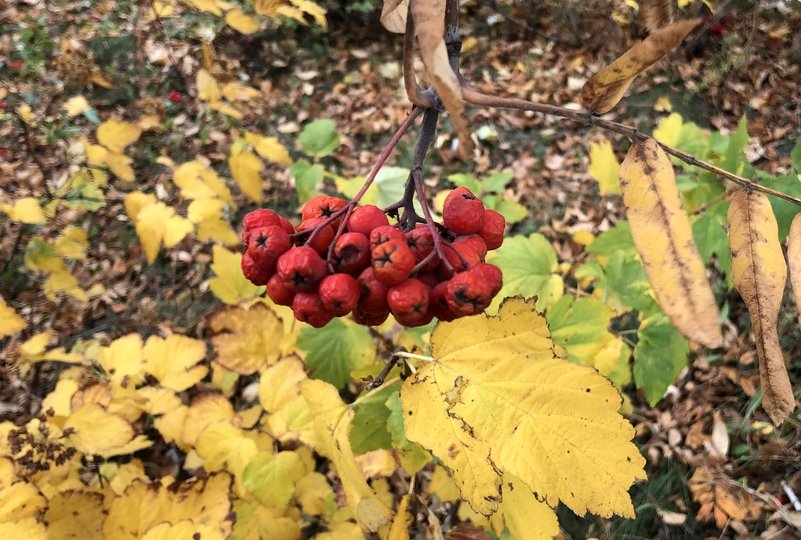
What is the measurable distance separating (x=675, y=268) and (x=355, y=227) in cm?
51

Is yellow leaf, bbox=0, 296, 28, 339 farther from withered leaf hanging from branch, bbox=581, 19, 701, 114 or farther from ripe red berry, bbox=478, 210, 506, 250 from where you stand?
withered leaf hanging from branch, bbox=581, 19, 701, 114

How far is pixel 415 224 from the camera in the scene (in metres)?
1.00

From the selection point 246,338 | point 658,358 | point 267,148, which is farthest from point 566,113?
point 267,148

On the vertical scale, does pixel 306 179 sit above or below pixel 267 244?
below

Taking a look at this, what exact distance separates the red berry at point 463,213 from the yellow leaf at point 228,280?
1374 millimetres

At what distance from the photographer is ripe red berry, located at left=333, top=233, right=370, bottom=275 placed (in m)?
0.92

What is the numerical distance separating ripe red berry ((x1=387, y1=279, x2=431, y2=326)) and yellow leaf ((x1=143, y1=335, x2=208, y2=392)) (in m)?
1.36

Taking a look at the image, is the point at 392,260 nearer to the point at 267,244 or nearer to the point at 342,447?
the point at 267,244

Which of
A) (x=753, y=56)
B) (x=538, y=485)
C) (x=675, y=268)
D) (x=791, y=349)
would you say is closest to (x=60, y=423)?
(x=538, y=485)

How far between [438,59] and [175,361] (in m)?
1.80

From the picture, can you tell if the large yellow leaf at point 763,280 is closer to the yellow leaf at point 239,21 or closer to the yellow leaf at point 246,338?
the yellow leaf at point 246,338

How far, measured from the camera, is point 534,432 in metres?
0.90

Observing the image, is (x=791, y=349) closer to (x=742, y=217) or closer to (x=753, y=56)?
(x=742, y=217)

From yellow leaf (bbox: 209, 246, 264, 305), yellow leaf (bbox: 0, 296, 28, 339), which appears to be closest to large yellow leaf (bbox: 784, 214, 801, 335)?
yellow leaf (bbox: 209, 246, 264, 305)
